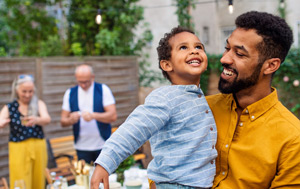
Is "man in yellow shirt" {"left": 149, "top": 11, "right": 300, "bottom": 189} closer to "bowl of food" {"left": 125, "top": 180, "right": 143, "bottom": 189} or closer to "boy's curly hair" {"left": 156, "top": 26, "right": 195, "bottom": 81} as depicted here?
"boy's curly hair" {"left": 156, "top": 26, "right": 195, "bottom": 81}

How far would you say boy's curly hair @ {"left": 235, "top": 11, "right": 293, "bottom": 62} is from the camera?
157 cm

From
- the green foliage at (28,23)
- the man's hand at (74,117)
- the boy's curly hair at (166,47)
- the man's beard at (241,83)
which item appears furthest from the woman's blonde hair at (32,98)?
the green foliage at (28,23)

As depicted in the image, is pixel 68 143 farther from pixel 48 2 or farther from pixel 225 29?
pixel 225 29

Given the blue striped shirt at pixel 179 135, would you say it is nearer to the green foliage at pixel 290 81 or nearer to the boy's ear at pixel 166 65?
the boy's ear at pixel 166 65

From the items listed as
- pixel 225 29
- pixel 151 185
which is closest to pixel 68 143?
pixel 151 185

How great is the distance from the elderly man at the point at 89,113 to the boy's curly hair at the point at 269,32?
2795 mm

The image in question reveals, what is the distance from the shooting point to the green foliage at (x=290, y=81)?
731 centimetres

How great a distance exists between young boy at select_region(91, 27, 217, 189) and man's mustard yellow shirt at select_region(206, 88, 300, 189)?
2.9 inches

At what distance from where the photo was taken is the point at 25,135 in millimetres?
4055

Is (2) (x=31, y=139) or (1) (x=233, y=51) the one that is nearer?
(1) (x=233, y=51)

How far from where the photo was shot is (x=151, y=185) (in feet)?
5.96

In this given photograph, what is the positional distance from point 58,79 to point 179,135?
552 centimetres

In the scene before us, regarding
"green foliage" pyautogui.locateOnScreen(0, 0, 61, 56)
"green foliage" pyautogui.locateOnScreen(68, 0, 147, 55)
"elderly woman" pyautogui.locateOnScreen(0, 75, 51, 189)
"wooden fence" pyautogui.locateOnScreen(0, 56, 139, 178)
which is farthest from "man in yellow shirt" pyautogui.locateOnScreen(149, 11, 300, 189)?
"green foliage" pyautogui.locateOnScreen(0, 0, 61, 56)

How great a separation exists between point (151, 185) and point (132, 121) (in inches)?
23.3
